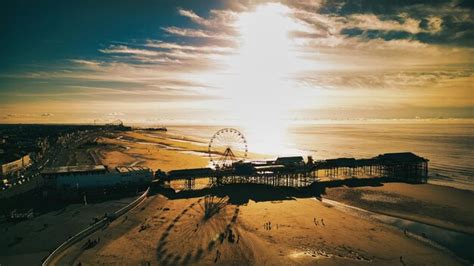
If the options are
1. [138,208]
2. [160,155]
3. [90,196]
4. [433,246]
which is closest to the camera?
[433,246]

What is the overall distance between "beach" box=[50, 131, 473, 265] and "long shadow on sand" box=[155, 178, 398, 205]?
18 cm

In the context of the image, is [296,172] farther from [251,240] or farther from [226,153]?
[226,153]

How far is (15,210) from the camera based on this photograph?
39438 mm

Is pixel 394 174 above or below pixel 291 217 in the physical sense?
above

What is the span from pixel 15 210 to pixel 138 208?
13347mm

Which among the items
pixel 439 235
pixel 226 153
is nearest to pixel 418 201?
pixel 439 235

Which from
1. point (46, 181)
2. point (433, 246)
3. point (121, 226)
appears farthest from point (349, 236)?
point (46, 181)

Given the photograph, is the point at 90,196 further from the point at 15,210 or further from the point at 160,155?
the point at 160,155

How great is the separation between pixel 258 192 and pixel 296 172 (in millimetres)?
10220

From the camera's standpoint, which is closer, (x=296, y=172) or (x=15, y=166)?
(x=296, y=172)

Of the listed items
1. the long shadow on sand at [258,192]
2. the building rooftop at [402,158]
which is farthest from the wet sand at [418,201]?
the building rooftop at [402,158]

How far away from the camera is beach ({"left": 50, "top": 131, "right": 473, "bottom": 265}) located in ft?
97.3

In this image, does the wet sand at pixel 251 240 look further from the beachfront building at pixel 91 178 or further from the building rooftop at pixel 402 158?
the building rooftop at pixel 402 158

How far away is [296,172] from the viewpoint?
6103cm
